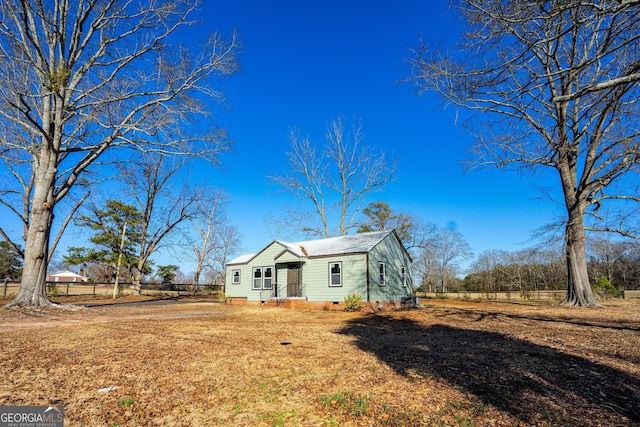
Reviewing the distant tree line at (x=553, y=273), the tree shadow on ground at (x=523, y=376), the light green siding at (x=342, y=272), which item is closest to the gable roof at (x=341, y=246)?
the light green siding at (x=342, y=272)

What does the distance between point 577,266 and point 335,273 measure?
12.0 metres

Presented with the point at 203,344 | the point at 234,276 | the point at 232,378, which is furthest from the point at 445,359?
the point at 234,276

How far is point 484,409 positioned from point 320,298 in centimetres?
1583

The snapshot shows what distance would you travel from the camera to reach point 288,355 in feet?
20.7

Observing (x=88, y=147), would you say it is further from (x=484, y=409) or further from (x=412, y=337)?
(x=484, y=409)

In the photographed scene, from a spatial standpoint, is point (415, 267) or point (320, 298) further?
point (415, 267)

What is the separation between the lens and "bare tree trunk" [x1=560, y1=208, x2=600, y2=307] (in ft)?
51.1

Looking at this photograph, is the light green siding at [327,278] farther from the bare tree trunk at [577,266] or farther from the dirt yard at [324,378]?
the bare tree trunk at [577,266]

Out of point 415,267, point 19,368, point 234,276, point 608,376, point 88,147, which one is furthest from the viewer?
point 415,267

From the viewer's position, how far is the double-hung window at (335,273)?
18.6 metres

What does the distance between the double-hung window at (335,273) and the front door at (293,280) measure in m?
2.63

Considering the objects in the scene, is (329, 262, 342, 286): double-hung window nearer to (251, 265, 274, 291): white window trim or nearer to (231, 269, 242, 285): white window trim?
(251, 265, 274, 291): white window trim

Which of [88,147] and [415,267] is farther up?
[88,147]

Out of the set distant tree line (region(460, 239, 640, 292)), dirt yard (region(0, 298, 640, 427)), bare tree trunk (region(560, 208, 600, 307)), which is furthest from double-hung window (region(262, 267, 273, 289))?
distant tree line (region(460, 239, 640, 292))
